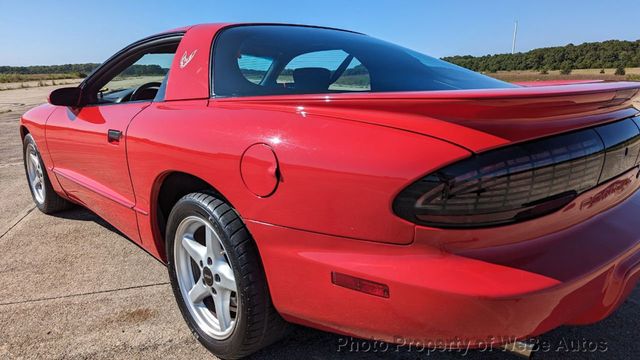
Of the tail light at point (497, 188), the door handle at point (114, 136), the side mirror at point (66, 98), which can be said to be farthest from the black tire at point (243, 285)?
the side mirror at point (66, 98)

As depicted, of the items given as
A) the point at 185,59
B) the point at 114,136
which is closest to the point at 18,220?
the point at 114,136

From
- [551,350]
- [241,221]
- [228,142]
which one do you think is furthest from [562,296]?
[228,142]

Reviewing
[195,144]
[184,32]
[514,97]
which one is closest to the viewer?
[514,97]

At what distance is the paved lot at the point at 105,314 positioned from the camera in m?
1.97

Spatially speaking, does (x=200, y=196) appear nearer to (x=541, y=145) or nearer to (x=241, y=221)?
(x=241, y=221)

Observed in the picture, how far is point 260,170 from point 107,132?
137cm

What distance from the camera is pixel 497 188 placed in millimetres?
1250

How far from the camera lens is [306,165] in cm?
141

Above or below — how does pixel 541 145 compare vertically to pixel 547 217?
above

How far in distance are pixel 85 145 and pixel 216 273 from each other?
1441 mm

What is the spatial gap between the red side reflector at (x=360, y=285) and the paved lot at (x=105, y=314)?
0.69 m

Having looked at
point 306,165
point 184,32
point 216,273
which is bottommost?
point 216,273

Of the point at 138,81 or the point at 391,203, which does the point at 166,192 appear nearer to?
the point at 138,81

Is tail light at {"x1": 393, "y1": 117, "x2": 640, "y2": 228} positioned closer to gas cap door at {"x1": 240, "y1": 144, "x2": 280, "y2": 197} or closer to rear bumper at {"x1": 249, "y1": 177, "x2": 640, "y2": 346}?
rear bumper at {"x1": 249, "y1": 177, "x2": 640, "y2": 346}
